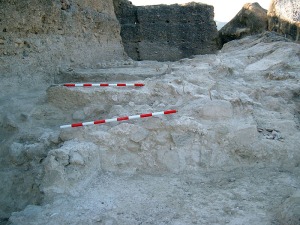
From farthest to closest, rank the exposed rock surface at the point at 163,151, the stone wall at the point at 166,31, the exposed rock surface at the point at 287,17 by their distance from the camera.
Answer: the stone wall at the point at 166,31, the exposed rock surface at the point at 287,17, the exposed rock surface at the point at 163,151

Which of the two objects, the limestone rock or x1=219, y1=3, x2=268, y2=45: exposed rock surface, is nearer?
the limestone rock

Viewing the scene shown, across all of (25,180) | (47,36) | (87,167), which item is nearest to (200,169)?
(87,167)

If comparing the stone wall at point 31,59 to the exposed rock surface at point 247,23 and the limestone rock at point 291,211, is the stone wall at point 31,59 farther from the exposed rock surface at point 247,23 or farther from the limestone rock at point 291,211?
the exposed rock surface at point 247,23

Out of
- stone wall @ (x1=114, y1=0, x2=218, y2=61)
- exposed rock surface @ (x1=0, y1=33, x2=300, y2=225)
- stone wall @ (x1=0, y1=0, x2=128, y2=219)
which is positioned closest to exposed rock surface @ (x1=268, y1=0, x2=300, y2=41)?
exposed rock surface @ (x1=0, y1=33, x2=300, y2=225)

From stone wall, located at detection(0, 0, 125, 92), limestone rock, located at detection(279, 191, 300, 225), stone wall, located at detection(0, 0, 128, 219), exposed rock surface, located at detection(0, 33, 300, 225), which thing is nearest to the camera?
limestone rock, located at detection(279, 191, 300, 225)

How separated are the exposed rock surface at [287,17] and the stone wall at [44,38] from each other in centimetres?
386

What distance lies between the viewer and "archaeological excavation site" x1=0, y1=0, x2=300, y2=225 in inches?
86.7

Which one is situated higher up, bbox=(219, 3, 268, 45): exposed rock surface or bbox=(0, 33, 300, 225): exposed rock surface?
bbox=(219, 3, 268, 45): exposed rock surface

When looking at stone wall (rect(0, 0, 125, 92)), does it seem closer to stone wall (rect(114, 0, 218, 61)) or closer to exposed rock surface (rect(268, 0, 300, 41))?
exposed rock surface (rect(268, 0, 300, 41))

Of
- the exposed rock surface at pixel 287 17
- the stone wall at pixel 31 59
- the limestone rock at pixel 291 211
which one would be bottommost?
the limestone rock at pixel 291 211

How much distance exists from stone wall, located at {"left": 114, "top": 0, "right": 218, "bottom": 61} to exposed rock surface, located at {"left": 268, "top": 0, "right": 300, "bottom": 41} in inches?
139

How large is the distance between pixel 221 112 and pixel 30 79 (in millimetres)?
2475

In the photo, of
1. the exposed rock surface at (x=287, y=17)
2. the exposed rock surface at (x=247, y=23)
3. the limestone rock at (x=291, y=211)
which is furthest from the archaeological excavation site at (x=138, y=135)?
the exposed rock surface at (x=247, y=23)

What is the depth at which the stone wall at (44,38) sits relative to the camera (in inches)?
146
